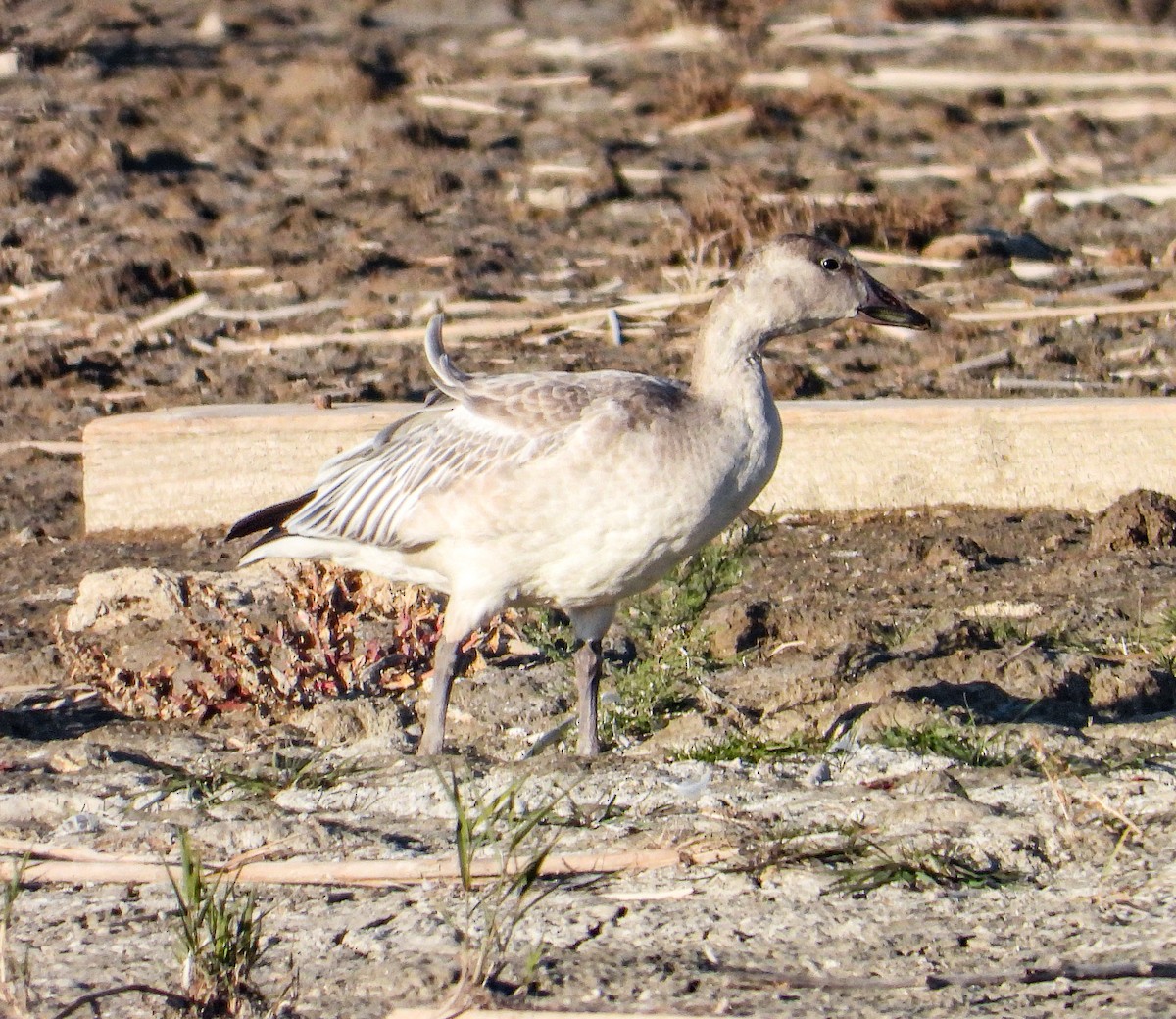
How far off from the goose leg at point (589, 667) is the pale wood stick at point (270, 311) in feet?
15.1

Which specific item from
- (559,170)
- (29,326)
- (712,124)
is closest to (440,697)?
(29,326)

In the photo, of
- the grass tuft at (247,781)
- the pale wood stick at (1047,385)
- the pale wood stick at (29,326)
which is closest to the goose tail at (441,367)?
the grass tuft at (247,781)

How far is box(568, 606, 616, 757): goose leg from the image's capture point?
5.79 metres

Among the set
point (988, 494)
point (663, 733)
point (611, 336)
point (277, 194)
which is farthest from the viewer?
point (277, 194)

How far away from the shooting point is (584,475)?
5.47 metres

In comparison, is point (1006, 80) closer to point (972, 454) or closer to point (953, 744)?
point (972, 454)

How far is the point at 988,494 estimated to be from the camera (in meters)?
7.71

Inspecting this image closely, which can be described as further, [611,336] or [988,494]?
[611,336]

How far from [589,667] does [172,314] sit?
5089 mm

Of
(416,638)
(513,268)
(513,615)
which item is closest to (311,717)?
(416,638)

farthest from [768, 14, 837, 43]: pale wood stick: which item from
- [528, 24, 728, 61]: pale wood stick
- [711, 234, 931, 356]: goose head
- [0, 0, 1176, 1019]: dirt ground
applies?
[711, 234, 931, 356]: goose head

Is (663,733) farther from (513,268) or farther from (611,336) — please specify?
(513,268)

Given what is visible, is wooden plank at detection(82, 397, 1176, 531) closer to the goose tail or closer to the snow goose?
the snow goose

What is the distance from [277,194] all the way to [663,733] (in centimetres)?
716
